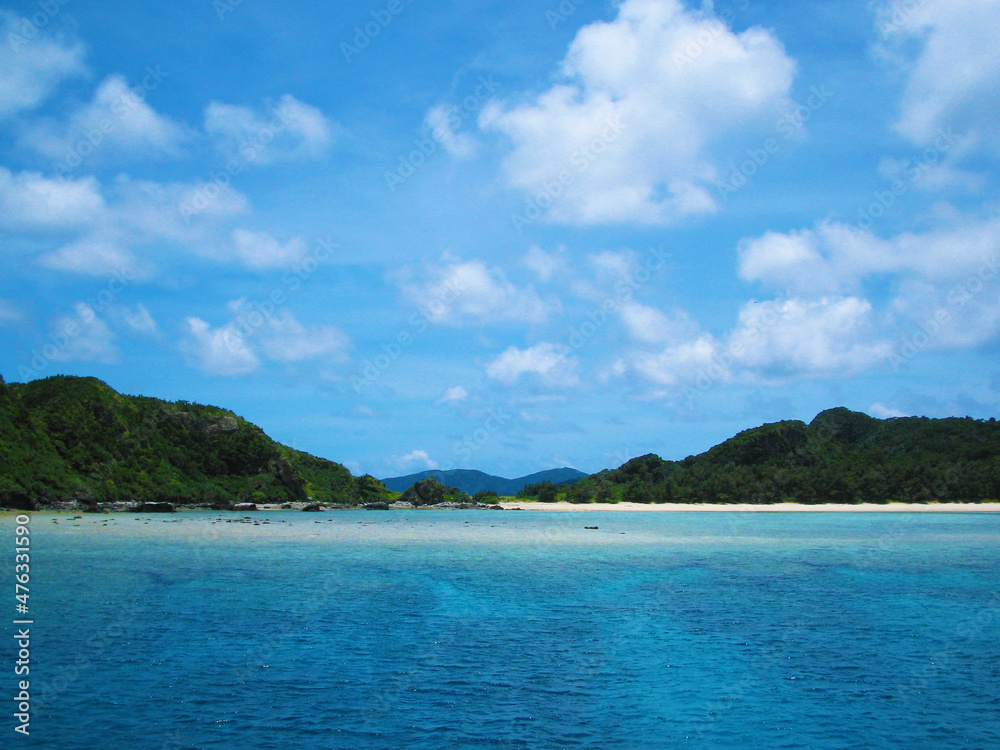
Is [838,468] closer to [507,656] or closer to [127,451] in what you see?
[127,451]

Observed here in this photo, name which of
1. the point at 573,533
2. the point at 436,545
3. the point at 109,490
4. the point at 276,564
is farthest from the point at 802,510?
the point at 109,490

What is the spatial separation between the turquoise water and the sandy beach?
335ft

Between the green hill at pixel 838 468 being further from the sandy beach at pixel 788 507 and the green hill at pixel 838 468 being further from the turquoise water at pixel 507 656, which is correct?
the turquoise water at pixel 507 656

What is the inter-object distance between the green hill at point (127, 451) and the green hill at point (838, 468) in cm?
8807

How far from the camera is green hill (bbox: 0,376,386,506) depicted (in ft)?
374

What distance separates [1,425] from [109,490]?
20984 mm

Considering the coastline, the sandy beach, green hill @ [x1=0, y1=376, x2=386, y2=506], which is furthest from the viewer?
the sandy beach

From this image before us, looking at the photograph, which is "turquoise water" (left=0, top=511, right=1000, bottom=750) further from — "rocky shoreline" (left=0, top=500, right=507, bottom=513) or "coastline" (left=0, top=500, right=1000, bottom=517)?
"coastline" (left=0, top=500, right=1000, bottom=517)

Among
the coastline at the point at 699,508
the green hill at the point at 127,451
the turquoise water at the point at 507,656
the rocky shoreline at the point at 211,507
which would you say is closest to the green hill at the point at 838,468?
the coastline at the point at 699,508

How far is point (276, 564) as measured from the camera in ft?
148

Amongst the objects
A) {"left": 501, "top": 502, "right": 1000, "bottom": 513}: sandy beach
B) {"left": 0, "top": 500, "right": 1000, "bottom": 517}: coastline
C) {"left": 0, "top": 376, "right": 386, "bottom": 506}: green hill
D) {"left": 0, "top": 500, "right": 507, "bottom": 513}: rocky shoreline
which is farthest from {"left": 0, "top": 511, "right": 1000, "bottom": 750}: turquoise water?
{"left": 501, "top": 502, "right": 1000, "bottom": 513}: sandy beach

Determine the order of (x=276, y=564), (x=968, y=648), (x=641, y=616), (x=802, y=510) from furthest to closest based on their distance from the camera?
(x=802, y=510)
(x=276, y=564)
(x=641, y=616)
(x=968, y=648)

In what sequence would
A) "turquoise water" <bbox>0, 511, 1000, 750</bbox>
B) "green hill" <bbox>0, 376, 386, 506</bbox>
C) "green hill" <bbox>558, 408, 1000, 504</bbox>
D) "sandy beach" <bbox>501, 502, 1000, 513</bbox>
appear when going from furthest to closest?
"green hill" <bbox>558, 408, 1000, 504</bbox> < "sandy beach" <bbox>501, 502, 1000, 513</bbox> < "green hill" <bbox>0, 376, 386, 506</bbox> < "turquoise water" <bbox>0, 511, 1000, 750</bbox>

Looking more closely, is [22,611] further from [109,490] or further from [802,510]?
[802,510]
